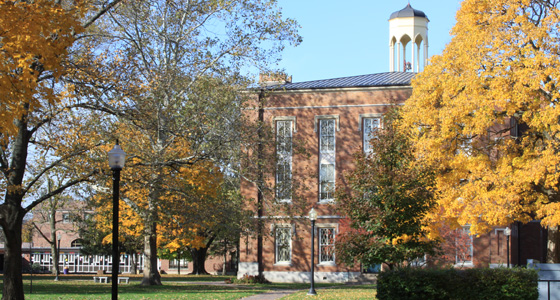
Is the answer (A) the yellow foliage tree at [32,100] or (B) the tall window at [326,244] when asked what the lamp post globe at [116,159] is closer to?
(A) the yellow foliage tree at [32,100]

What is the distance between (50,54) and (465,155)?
21.5 m

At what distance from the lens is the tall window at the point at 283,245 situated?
41.2 meters

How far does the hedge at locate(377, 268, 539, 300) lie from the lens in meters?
17.5

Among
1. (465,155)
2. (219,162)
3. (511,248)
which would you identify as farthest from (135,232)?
(511,248)

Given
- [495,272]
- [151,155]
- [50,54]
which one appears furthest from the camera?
[151,155]

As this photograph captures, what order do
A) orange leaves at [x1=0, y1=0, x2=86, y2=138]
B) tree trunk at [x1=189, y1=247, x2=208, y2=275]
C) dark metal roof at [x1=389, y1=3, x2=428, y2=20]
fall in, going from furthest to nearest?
tree trunk at [x1=189, y1=247, x2=208, y2=275] → dark metal roof at [x1=389, y1=3, x2=428, y2=20] → orange leaves at [x1=0, y1=0, x2=86, y2=138]

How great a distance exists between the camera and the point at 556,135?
88.0ft

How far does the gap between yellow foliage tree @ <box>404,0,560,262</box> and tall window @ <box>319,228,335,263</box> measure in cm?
1148

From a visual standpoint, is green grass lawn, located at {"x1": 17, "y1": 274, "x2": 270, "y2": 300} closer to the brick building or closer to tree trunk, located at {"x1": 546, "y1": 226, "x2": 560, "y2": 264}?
the brick building

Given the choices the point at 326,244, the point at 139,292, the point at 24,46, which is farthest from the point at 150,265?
the point at 24,46

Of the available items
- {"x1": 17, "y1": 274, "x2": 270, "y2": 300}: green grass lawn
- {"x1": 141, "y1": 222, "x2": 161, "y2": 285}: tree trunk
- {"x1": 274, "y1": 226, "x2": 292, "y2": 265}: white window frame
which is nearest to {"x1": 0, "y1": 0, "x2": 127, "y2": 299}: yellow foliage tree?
{"x1": 17, "y1": 274, "x2": 270, "y2": 300}: green grass lawn

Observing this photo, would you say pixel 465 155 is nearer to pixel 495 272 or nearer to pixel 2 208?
pixel 495 272

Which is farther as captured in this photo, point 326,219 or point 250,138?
point 326,219

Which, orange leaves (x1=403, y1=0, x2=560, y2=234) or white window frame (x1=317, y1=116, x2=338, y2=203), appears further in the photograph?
white window frame (x1=317, y1=116, x2=338, y2=203)
